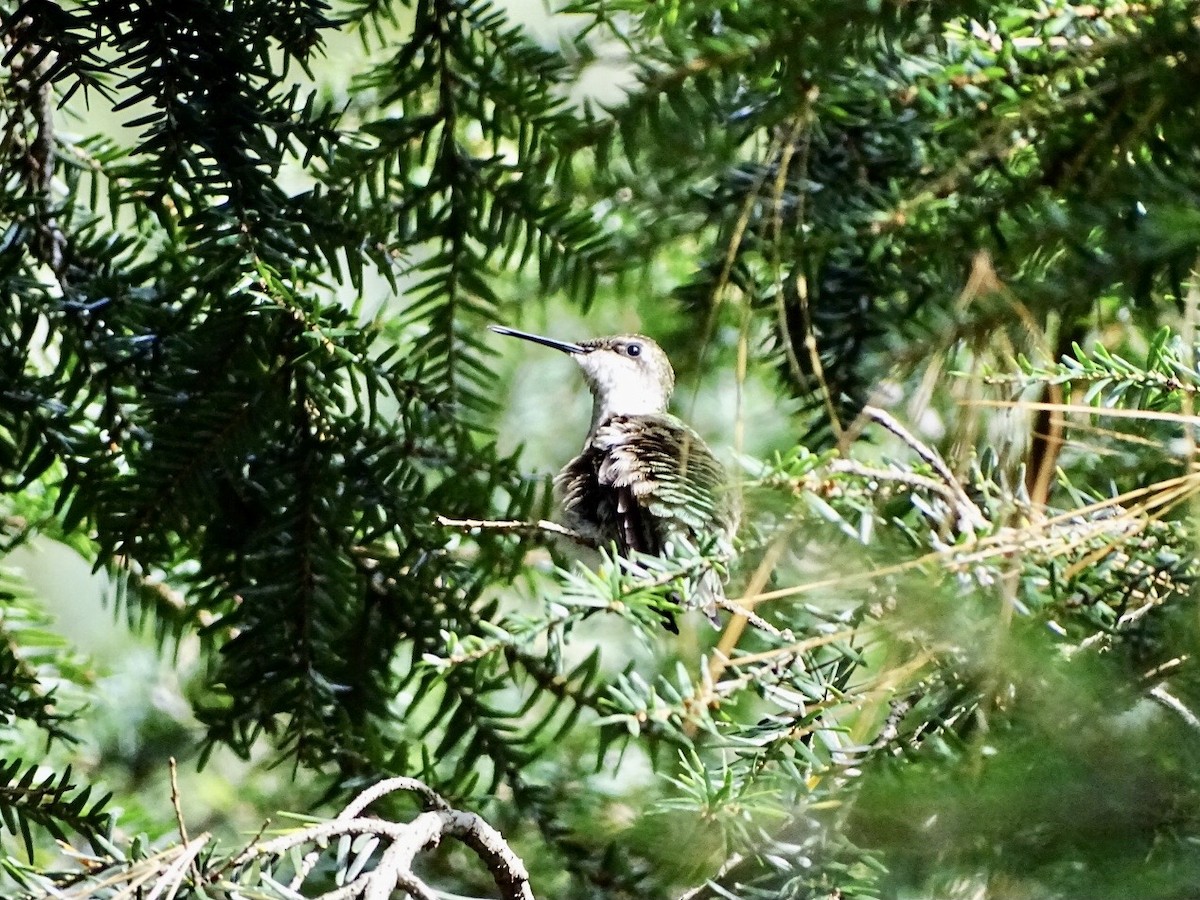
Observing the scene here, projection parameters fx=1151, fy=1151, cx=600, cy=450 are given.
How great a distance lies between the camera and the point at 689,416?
0.75 meters

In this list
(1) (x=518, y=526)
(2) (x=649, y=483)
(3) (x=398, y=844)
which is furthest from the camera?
(2) (x=649, y=483)

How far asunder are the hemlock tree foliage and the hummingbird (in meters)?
0.03

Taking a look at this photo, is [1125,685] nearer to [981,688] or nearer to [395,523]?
[981,688]

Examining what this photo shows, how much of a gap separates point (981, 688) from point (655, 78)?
0.45 metres

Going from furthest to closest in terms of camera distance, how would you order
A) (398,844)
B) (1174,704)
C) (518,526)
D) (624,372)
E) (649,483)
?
(624,372) < (649,483) < (518,526) < (398,844) < (1174,704)

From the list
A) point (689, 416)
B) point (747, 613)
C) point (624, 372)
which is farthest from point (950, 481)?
point (624, 372)

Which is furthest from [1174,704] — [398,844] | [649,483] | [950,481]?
[649,483]

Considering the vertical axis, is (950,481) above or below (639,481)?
above

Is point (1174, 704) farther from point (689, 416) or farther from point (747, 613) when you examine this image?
point (689, 416)

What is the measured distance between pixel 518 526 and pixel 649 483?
0.49 feet

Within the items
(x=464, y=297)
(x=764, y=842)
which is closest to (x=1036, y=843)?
(x=764, y=842)

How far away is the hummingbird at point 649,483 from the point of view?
24.7 inches

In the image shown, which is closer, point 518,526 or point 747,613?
point 747,613

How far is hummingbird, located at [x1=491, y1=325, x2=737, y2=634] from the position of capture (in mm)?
627
